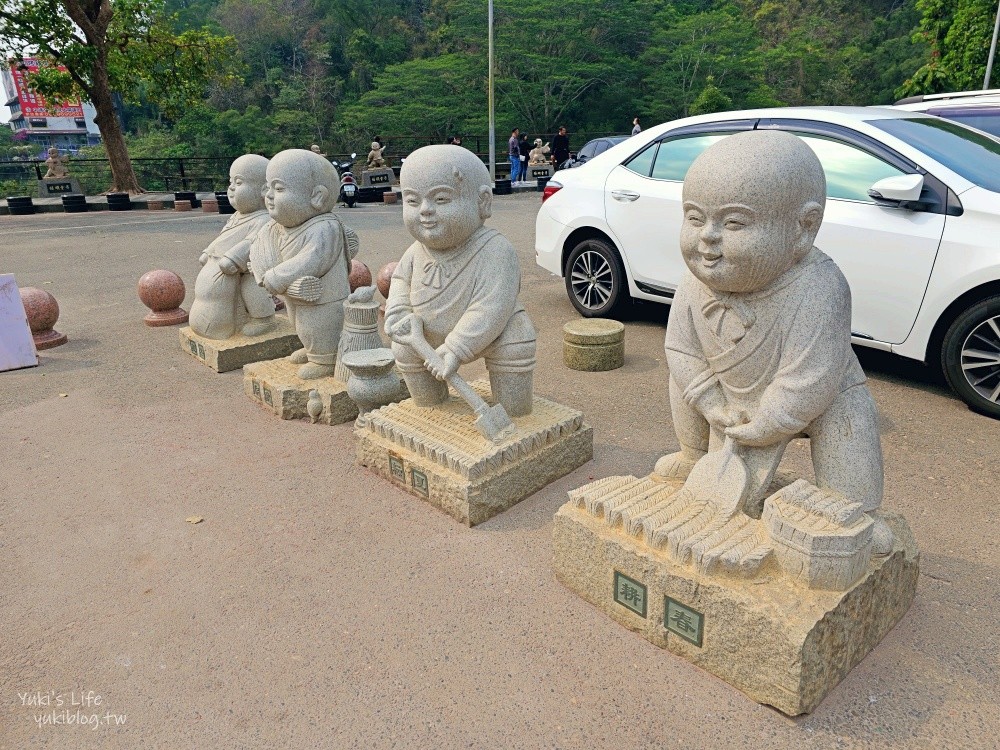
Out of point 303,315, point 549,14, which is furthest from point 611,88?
point 303,315

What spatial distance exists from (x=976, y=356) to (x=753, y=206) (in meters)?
2.66

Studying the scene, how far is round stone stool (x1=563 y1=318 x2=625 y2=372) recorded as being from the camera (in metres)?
5.08

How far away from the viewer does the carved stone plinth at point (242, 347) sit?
17.6 ft

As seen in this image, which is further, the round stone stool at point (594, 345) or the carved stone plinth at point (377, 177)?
the carved stone plinth at point (377, 177)

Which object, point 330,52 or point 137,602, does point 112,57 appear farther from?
point 330,52

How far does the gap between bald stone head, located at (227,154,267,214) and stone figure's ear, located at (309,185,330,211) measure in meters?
1.01

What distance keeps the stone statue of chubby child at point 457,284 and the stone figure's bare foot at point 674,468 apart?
0.95 m

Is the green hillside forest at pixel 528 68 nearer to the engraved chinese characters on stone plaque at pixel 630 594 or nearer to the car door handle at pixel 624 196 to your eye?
the car door handle at pixel 624 196

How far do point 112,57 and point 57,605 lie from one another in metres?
17.7

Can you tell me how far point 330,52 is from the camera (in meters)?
35.2

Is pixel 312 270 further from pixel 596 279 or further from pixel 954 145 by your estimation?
pixel 954 145

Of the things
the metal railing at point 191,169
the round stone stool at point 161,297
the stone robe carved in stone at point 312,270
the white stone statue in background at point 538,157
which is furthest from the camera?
the metal railing at point 191,169

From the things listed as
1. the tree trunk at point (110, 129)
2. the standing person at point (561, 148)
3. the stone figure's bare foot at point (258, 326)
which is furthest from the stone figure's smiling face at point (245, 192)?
the standing person at point (561, 148)

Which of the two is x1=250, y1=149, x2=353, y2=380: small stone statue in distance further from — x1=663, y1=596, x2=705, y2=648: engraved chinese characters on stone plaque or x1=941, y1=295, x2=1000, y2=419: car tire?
x1=941, y1=295, x2=1000, y2=419: car tire
